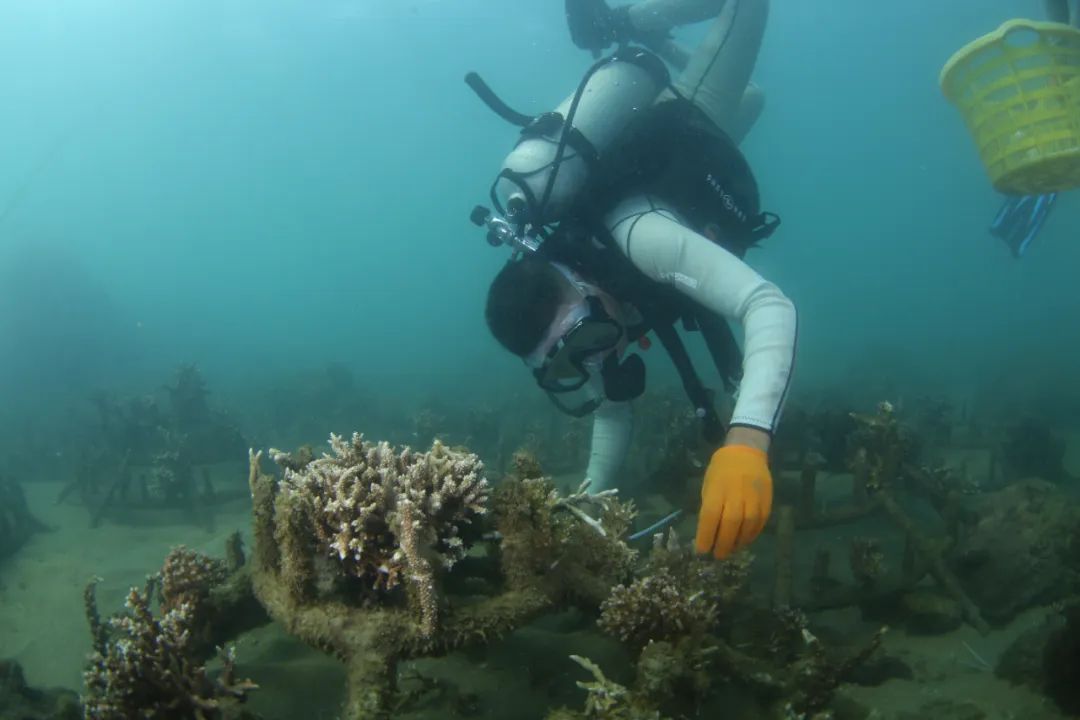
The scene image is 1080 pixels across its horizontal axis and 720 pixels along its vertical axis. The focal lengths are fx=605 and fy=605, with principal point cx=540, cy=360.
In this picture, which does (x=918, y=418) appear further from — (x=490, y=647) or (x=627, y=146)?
(x=490, y=647)

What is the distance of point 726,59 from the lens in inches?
262

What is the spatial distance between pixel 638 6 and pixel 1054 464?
8.06m

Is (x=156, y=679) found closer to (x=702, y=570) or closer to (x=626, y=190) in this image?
(x=702, y=570)

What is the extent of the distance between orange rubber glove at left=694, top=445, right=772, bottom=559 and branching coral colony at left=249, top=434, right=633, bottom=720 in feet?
1.71

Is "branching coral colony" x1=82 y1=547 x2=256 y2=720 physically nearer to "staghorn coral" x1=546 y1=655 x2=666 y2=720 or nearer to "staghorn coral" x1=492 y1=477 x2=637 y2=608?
"staghorn coral" x1=492 y1=477 x2=637 y2=608

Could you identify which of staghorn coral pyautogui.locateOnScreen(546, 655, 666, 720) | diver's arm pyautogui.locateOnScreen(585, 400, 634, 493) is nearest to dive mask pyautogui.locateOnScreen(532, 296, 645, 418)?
diver's arm pyautogui.locateOnScreen(585, 400, 634, 493)

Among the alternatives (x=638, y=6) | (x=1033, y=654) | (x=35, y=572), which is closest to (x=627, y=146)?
(x=638, y=6)

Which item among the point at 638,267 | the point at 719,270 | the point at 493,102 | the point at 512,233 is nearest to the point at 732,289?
the point at 719,270

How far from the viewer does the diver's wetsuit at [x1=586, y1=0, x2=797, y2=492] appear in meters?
3.70

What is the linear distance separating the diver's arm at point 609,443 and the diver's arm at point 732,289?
1.79 meters

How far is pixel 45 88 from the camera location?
234 feet

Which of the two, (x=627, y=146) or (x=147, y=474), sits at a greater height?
(x=627, y=146)

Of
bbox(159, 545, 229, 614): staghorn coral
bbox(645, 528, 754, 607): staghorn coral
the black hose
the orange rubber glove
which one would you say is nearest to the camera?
the orange rubber glove

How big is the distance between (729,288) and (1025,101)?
292cm
